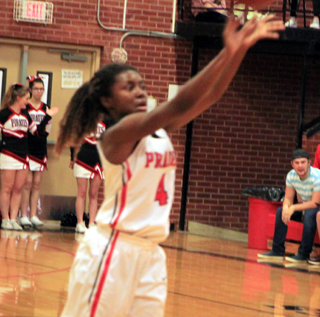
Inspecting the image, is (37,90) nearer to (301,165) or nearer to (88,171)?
(88,171)

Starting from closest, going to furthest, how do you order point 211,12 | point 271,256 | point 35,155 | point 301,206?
point 301,206, point 271,256, point 35,155, point 211,12

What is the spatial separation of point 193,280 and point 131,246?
3.09 meters

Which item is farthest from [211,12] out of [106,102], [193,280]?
[106,102]

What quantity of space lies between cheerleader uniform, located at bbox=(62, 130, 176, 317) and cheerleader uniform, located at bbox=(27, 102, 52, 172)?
5.60m

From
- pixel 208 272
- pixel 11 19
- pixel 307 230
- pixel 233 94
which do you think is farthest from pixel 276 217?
pixel 11 19

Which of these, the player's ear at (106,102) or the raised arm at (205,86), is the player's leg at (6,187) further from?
the raised arm at (205,86)

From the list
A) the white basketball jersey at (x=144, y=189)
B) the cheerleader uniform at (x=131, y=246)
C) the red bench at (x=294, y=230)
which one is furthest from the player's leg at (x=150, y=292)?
the red bench at (x=294, y=230)

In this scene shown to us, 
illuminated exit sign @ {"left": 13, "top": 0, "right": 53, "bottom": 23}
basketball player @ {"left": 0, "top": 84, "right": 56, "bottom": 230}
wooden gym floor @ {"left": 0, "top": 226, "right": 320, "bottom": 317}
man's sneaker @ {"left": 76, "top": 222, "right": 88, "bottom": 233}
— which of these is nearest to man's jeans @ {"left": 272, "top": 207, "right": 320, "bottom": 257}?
wooden gym floor @ {"left": 0, "top": 226, "right": 320, "bottom": 317}

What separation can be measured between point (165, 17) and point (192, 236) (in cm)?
305

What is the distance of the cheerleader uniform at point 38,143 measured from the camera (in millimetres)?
7715

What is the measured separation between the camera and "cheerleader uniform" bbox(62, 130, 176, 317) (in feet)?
7.24

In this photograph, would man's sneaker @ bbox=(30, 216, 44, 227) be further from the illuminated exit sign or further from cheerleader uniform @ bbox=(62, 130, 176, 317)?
cheerleader uniform @ bbox=(62, 130, 176, 317)

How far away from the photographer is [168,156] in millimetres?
2227

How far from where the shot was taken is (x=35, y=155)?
7750 mm
